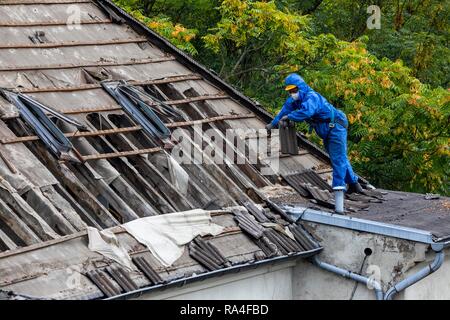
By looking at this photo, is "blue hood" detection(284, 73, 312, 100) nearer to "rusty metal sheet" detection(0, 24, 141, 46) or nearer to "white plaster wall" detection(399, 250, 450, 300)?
"white plaster wall" detection(399, 250, 450, 300)

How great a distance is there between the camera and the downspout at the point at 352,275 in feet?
42.4

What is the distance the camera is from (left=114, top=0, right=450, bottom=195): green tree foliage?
65.4 feet

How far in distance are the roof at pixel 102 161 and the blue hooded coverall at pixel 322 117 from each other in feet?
3.08

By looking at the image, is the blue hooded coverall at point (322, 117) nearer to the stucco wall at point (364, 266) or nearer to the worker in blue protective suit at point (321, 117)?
the worker in blue protective suit at point (321, 117)

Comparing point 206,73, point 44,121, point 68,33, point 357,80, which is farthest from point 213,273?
point 357,80

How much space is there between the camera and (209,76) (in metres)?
16.1

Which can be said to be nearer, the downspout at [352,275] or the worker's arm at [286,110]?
the downspout at [352,275]

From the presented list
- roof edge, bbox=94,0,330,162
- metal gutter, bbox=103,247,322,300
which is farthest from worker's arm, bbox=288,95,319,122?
metal gutter, bbox=103,247,322,300

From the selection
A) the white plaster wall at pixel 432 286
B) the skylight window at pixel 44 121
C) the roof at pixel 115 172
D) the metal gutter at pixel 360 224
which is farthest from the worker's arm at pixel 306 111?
the skylight window at pixel 44 121

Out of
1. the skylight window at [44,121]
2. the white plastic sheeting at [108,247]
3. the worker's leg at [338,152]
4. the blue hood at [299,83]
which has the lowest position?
the white plastic sheeting at [108,247]
